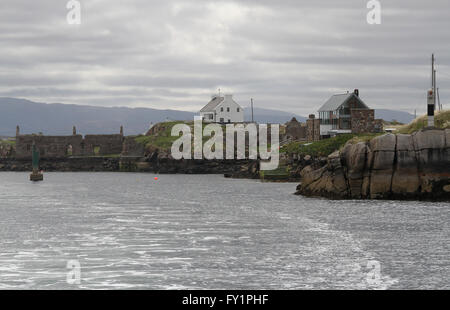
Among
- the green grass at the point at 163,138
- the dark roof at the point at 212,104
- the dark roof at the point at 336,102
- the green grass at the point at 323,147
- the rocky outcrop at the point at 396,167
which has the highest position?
the dark roof at the point at 212,104

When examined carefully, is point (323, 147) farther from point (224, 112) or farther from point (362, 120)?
point (224, 112)

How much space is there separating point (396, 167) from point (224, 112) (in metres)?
109

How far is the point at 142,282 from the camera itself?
37312 millimetres

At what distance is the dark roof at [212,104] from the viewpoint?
182 m

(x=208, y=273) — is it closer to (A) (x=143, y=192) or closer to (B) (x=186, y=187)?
(A) (x=143, y=192)

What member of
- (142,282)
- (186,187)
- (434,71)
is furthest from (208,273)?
(434,71)

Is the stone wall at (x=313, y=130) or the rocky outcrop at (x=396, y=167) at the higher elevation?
the stone wall at (x=313, y=130)

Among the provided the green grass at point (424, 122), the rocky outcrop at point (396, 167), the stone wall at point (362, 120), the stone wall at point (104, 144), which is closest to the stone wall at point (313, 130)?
the stone wall at point (362, 120)

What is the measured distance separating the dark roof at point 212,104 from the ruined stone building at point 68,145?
23.4m

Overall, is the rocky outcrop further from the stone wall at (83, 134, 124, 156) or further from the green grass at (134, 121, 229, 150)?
the stone wall at (83, 134, 124, 156)

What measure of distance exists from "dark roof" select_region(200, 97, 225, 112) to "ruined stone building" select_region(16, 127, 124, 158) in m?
23.4

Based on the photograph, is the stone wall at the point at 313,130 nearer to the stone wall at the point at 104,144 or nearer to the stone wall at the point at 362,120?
the stone wall at the point at 362,120

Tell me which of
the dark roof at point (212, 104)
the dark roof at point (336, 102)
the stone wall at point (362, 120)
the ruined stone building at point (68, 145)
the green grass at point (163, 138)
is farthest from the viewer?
the dark roof at point (212, 104)

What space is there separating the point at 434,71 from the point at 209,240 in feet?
272
